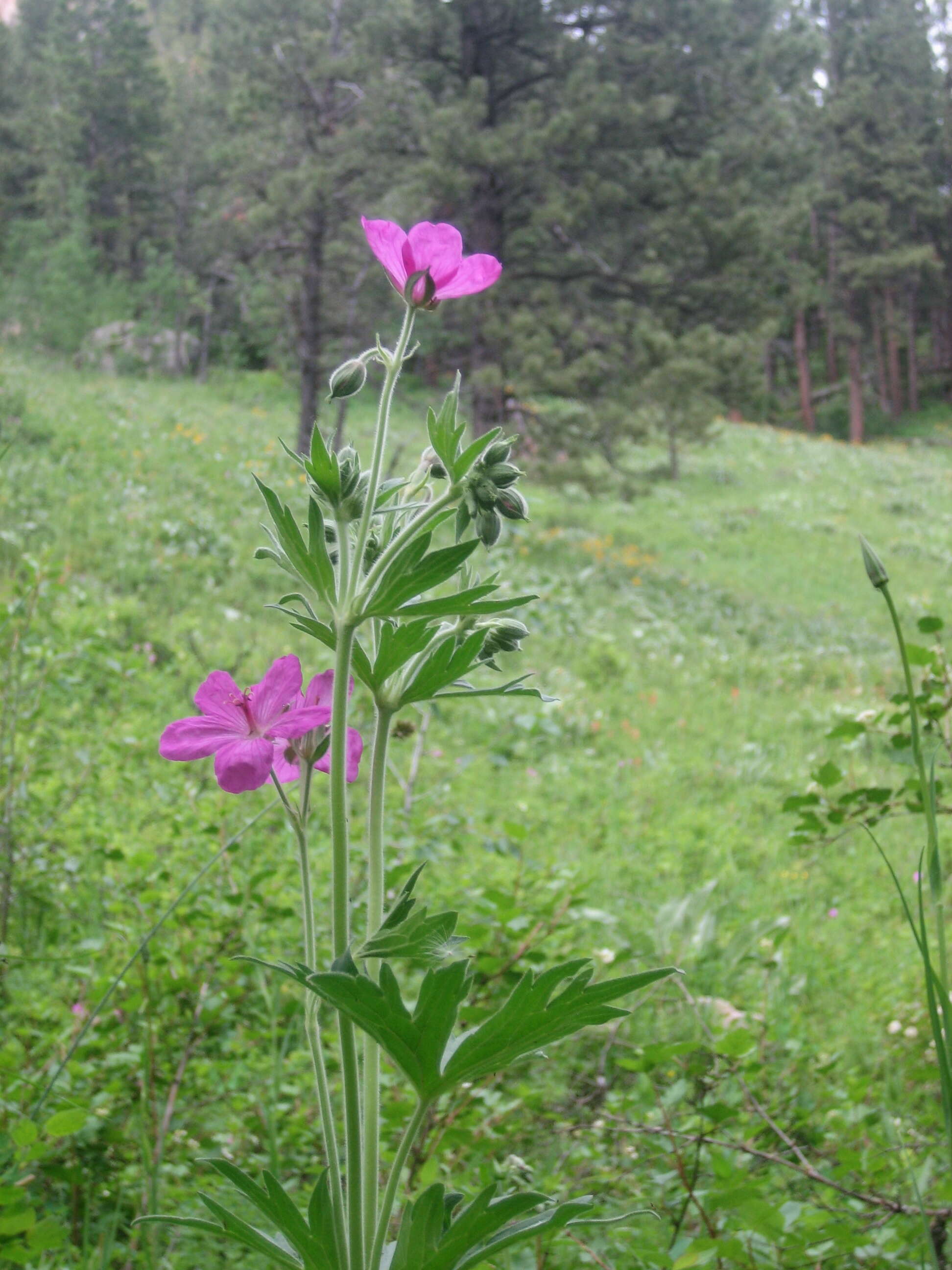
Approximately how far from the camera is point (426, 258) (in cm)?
90

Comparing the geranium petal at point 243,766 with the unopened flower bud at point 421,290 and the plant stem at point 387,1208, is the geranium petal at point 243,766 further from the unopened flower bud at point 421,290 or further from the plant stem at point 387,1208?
the unopened flower bud at point 421,290

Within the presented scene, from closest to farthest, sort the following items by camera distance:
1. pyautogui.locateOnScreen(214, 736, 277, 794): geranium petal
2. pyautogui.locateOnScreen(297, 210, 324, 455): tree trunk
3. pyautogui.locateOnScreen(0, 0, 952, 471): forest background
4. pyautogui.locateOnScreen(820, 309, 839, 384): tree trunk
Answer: pyautogui.locateOnScreen(214, 736, 277, 794): geranium petal, pyautogui.locateOnScreen(0, 0, 952, 471): forest background, pyautogui.locateOnScreen(297, 210, 324, 455): tree trunk, pyautogui.locateOnScreen(820, 309, 839, 384): tree trunk

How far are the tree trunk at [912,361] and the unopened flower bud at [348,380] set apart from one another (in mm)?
28601

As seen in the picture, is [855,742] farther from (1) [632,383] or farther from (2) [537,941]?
(1) [632,383]

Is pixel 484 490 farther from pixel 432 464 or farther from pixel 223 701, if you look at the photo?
pixel 223 701

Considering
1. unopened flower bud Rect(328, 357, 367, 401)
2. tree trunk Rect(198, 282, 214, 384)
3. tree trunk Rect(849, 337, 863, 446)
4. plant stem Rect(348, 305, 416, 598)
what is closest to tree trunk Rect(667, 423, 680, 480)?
tree trunk Rect(198, 282, 214, 384)

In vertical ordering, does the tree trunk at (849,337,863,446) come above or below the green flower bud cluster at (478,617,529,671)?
above

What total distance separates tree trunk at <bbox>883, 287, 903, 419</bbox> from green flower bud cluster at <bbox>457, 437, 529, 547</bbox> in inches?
1110

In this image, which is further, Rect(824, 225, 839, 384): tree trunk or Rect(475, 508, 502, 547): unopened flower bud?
Rect(824, 225, 839, 384): tree trunk

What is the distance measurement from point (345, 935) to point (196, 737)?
203 mm

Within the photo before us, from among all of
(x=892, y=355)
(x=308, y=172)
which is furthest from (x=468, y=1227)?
(x=892, y=355)

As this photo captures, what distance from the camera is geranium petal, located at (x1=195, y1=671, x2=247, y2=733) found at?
82cm

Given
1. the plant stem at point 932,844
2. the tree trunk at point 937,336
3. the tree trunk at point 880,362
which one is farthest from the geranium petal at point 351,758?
the tree trunk at point 937,336

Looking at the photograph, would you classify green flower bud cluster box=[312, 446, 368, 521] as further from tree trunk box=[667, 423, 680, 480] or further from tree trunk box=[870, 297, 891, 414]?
tree trunk box=[870, 297, 891, 414]
